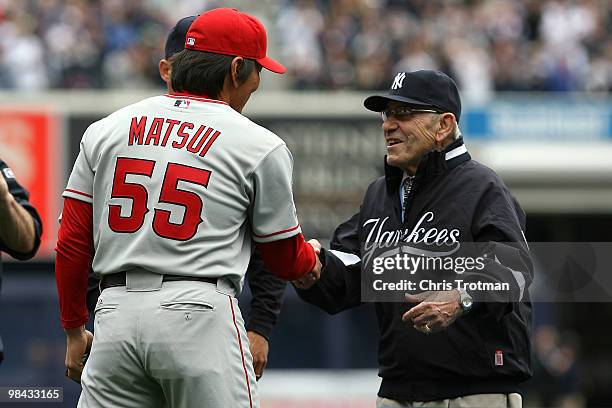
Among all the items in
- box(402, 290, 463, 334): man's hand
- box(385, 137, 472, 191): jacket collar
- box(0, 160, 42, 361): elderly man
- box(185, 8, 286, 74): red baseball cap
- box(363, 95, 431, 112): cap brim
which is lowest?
box(402, 290, 463, 334): man's hand

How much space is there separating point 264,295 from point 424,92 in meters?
1.06

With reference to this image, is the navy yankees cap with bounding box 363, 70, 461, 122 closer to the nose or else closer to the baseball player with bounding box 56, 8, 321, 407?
the nose

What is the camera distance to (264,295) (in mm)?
5281

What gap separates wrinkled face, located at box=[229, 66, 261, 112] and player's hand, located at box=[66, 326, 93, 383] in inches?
38.0

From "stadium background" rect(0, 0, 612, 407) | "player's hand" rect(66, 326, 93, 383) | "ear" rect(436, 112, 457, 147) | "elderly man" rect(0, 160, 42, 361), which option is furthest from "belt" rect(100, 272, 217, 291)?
"stadium background" rect(0, 0, 612, 407)

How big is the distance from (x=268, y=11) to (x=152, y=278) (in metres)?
13.0

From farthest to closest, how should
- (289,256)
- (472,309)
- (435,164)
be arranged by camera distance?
(435,164) → (472,309) → (289,256)

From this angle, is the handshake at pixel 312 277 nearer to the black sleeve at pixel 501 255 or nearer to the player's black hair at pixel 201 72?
the black sleeve at pixel 501 255

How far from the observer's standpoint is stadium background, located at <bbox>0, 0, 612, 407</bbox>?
15.5 metres

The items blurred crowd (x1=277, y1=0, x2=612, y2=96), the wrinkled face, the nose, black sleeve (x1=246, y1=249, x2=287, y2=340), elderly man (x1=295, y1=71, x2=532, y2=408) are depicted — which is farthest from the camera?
blurred crowd (x1=277, y1=0, x2=612, y2=96)

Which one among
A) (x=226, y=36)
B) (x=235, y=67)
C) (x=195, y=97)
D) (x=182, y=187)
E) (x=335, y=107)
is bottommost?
(x=182, y=187)

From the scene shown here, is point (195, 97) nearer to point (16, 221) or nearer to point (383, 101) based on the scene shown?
point (16, 221)

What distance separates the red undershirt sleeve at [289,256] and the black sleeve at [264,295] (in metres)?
0.70

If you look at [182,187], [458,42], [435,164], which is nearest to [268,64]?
[182,187]
